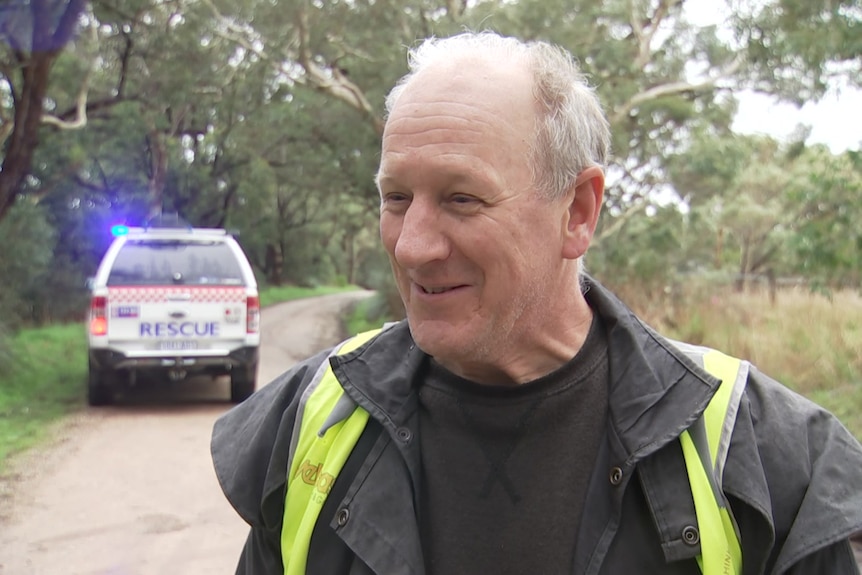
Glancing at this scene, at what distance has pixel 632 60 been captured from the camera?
19078mm

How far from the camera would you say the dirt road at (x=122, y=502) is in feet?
17.8

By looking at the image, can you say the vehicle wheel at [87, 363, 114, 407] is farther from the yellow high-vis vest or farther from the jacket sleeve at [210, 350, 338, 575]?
the yellow high-vis vest

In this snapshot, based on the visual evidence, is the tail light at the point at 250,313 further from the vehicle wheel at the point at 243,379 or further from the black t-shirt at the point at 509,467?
the black t-shirt at the point at 509,467

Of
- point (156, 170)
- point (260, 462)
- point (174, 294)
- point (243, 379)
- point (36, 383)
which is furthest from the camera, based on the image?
point (156, 170)

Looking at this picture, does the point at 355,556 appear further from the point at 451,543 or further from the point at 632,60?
the point at 632,60

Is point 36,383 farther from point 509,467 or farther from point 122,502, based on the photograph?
point 509,467

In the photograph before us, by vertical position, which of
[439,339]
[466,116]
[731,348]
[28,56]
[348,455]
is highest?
[28,56]

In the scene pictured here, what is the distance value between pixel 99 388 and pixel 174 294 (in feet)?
4.92

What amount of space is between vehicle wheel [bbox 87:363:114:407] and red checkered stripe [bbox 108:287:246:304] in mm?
938

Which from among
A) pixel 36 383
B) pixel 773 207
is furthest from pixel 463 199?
pixel 773 207

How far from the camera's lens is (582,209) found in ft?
6.65

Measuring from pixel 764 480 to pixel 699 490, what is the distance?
0.13m

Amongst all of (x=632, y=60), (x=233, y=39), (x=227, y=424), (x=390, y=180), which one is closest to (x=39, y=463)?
(x=227, y=424)

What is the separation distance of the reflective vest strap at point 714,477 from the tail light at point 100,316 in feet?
30.3
